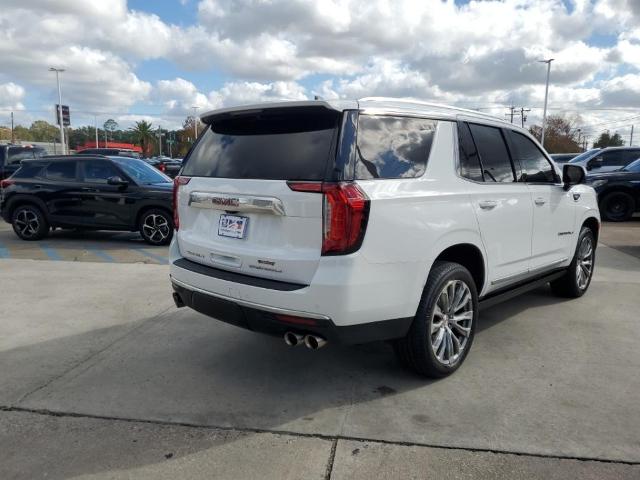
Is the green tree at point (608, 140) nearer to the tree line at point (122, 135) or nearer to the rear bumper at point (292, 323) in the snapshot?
the tree line at point (122, 135)

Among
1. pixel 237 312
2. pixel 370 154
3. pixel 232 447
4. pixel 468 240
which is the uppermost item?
pixel 370 154

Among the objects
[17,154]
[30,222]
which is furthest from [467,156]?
[17,154]

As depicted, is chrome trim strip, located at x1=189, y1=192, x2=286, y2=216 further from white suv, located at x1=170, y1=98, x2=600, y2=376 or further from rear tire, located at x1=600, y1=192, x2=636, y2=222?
rear tire, located at x1=600, y1=192, x2=636, y2=222

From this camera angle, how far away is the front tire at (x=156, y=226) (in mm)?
9422

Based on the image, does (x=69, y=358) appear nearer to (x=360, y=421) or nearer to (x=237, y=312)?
(x=237, y=312)

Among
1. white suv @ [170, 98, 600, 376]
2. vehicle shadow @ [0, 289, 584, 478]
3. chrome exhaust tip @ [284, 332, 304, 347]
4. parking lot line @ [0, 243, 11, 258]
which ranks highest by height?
white suv @ [170, 98, 600, 376]

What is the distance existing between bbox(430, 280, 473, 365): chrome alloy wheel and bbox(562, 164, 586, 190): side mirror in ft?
6.72

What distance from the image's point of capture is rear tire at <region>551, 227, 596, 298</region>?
18.3 ft

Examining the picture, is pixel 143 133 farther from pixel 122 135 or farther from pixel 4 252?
pixel 4 252

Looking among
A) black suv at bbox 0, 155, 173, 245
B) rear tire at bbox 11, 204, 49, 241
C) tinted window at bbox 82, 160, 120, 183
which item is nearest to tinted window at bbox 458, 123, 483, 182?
black suv at bbox 0, 155, 173, 245

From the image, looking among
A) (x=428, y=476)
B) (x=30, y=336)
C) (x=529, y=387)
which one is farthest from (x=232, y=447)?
(x=30, y=336)

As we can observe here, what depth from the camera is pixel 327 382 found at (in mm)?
3711

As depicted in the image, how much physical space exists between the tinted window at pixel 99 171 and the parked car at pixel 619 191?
36.3 ft

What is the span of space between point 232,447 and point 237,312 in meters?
0.81
